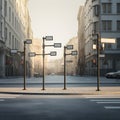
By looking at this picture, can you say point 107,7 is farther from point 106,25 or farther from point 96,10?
point 106,25

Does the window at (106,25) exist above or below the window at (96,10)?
below

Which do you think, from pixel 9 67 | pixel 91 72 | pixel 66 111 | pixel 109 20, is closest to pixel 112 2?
pixel 109 20

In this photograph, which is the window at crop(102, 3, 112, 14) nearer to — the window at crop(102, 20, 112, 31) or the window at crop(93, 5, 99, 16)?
the window at crop(93, 5, 99, 16)

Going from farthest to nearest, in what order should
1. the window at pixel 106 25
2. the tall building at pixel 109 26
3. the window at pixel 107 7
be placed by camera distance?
1. the window at pixel 107 7
2. the window at pixel 106 25
3. the tall building at pixel 109 26

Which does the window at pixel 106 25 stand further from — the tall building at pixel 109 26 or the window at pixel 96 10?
the window at pixel 96 10

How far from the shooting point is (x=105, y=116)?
1371cm

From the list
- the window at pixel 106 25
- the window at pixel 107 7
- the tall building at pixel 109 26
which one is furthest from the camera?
the window at pixel 107 7

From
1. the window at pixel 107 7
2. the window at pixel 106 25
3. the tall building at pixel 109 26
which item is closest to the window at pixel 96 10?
the tall building at pixel 109 26

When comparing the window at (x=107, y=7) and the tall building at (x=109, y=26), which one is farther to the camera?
the window at (x=107, y=7)

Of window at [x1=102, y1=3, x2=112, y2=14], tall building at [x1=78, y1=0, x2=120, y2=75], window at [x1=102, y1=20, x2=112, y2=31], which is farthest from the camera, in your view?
window at [x1=102, y1=3, x2=112, y2=14]

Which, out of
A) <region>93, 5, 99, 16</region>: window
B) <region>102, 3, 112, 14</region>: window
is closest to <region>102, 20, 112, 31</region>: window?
<region>102, 3, 112, 14</region>: window

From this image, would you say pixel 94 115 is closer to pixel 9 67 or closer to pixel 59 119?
pixel 59 119

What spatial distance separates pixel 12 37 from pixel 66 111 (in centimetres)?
6294

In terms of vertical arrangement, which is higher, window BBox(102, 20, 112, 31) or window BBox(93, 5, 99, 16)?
window BBox(93, 5, 99, 16)
